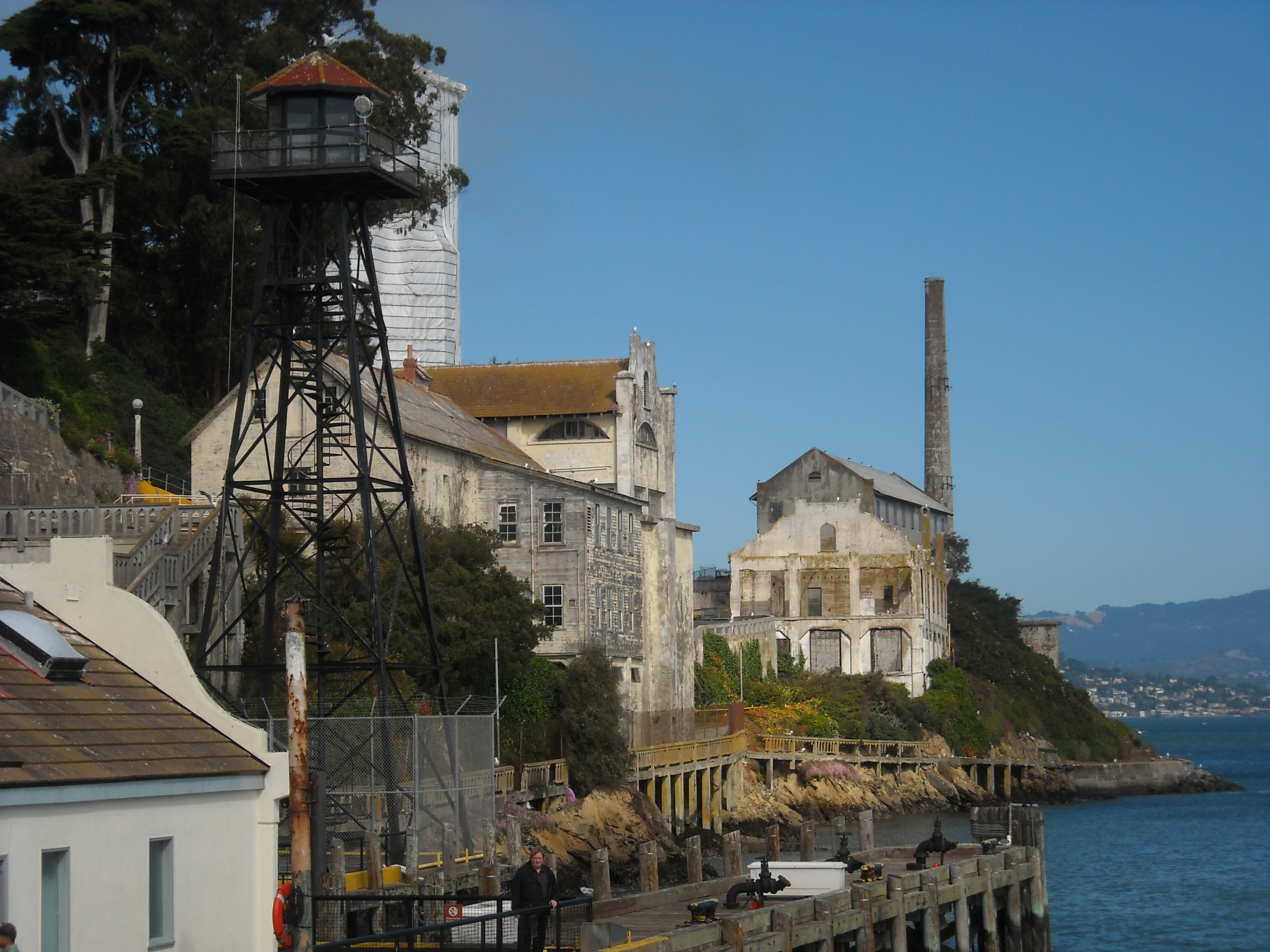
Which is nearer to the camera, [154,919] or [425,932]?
[154,919]

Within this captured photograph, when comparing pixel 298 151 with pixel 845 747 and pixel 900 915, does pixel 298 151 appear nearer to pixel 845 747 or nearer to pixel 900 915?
pixel 900 915

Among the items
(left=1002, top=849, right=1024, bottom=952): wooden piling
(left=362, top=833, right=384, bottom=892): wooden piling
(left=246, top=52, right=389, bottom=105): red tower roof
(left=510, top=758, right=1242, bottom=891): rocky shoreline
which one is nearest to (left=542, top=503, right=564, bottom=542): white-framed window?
(left=510, top=758, right=1242, bottom=891): rocky shoreline

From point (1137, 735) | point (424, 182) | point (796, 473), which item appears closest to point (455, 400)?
point (424, 182)

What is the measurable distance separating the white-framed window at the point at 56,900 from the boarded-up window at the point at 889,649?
74748mm

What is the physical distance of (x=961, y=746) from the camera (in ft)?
288

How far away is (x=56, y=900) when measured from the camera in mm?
15414

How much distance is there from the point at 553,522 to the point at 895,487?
164 ft

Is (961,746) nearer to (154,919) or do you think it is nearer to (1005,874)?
(1005,874)

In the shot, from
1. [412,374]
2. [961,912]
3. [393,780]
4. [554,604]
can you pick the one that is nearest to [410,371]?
[412,374]

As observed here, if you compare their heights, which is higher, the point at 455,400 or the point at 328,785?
the point at 455,400

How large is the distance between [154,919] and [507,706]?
31.0m

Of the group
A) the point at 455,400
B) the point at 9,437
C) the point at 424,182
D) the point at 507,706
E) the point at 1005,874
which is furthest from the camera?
the point at 455,400

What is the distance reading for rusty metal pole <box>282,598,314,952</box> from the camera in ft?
59.5

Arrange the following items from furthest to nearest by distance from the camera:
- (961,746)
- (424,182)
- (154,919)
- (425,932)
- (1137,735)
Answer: (1137,735)
(961,746)
(424,182)
(425,932)
(154,919)
